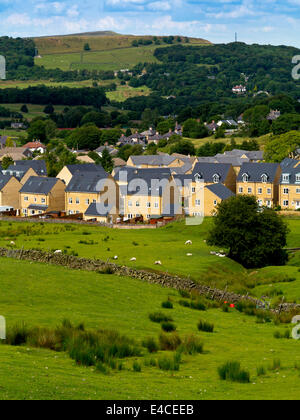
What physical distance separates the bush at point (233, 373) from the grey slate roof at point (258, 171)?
79.9 metres

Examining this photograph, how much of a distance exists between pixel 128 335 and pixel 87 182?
70058 mm

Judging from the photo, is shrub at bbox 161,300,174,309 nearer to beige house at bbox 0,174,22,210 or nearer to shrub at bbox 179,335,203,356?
shrub at bbox 179,335,203,356

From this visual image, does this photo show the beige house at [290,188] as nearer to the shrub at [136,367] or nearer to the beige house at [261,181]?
the beige house at [261,181]

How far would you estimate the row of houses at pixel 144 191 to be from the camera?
290ft

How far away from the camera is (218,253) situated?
→ 195 feet

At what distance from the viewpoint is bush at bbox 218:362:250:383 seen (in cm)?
1923

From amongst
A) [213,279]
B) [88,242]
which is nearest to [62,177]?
[88,242]

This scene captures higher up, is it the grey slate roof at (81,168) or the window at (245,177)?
the grey slate roof at (81,168)

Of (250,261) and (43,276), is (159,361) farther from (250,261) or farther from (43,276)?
(250,261)

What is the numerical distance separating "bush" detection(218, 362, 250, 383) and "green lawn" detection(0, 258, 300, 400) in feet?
1.27

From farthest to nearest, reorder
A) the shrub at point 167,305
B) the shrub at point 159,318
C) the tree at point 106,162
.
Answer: the tree at point 106,162, the shrub at point 167,305, the shrub at point 159,318

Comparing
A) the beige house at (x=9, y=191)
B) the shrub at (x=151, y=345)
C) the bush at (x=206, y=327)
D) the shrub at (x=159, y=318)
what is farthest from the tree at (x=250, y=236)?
the beige house at (x=9, y=191)

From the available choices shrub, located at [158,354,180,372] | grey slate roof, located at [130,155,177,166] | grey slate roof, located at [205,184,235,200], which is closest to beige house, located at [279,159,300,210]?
grey slate roof, located at [205,184,235,200]

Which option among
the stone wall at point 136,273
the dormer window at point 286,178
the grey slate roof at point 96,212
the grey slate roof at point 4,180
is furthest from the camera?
the grey slate roof at point 4,180
